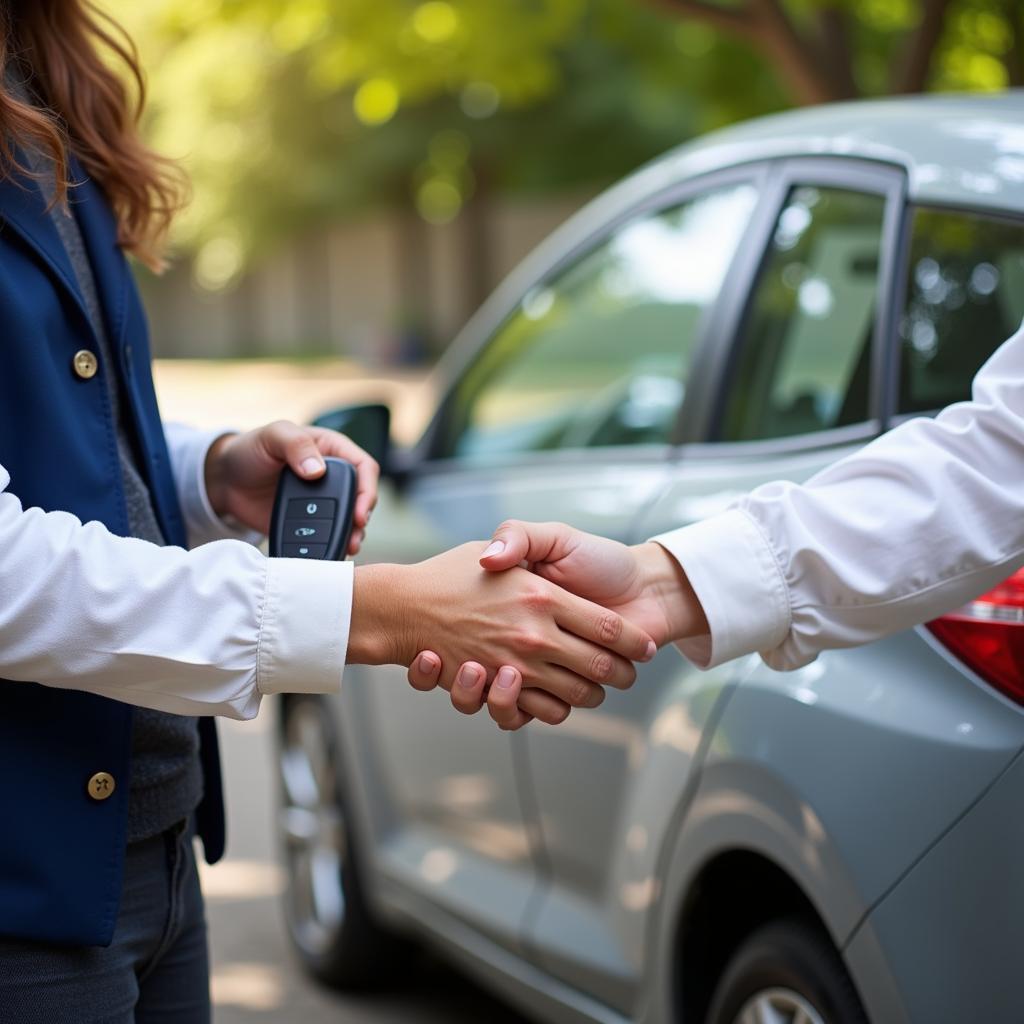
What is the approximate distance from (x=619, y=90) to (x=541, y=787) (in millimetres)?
23954

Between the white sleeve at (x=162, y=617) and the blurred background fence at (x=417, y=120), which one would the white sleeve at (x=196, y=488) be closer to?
the white sleeve at (x=162, y=617)

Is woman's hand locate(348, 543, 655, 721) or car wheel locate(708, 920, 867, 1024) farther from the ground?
woman's hand locate(348, 543, 655, 721)

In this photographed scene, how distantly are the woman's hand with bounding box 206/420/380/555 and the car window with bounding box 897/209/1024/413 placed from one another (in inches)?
34.6

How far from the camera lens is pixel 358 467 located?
2189 mm

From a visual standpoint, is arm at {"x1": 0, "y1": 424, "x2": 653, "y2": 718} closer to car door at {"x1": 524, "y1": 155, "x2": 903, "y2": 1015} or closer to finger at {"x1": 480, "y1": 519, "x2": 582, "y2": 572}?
finger at {"x1": 480, "y1": 519, "x2": 582, "y2": 572}

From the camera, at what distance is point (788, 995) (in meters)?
2.33

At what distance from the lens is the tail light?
200 centimetres

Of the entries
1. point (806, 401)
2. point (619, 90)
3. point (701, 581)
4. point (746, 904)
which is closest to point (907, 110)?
point (806, 401)

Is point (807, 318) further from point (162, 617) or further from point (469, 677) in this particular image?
point (162, 617)

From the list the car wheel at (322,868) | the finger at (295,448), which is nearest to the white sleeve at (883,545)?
the finger at (295,448)

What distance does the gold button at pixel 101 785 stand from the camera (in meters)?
1.76

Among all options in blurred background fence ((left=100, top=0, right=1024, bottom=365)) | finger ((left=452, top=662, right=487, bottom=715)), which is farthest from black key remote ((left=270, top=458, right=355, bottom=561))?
blurred background fence ((left=100, top=0, right=1024, bottom=365))

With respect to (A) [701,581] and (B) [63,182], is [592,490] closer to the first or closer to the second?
(A) [701,581]

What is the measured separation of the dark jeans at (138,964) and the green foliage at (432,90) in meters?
5.87
